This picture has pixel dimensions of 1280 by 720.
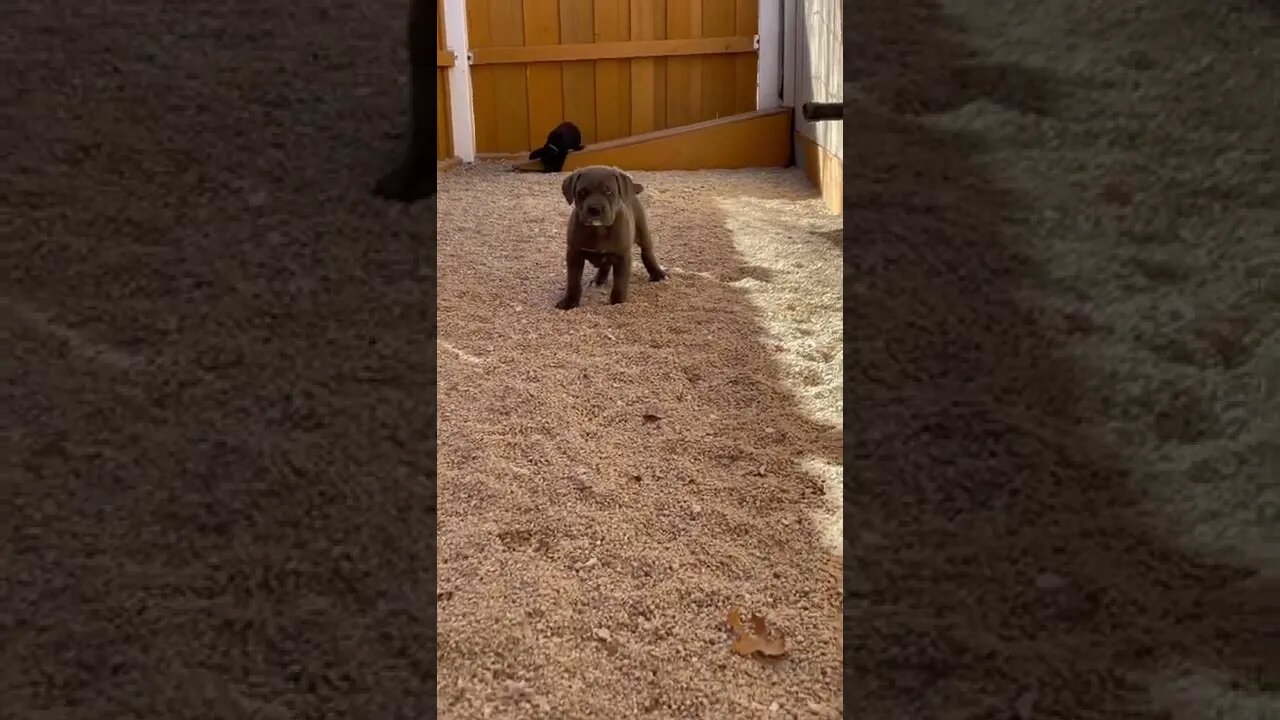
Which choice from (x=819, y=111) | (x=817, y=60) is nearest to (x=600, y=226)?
(x=819, y=111)

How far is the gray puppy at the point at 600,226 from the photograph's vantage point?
7.35ft

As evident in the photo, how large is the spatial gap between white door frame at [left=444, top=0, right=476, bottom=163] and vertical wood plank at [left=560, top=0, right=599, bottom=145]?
1.96 feet

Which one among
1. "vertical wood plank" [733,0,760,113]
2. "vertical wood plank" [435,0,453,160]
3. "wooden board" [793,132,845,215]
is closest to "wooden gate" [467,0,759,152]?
"vertical wood plank" [733,0,760,113]

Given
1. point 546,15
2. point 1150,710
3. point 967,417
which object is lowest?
point 1150,710

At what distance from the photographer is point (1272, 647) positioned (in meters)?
0.95

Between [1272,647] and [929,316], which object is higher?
[929,316]

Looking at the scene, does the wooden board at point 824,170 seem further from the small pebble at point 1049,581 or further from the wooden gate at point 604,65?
the small pebble at point 1049,581

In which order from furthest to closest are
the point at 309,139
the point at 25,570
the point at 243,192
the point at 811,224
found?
the point at 811,224 → the point at 309,139 → the point at 243,192 → the point at 25,570

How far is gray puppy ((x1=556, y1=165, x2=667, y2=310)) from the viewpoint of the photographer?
2.24 meters

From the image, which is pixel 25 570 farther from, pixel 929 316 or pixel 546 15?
pixel 546 15

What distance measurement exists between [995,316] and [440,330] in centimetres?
129

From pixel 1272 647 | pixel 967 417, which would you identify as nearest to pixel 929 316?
pixel 967 417

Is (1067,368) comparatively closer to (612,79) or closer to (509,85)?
(612,79)

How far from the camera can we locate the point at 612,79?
523 cm
